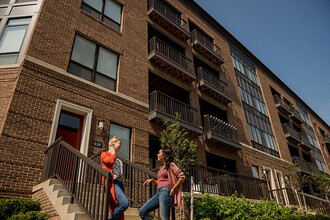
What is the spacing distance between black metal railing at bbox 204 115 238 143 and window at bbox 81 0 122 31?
7.84 meters

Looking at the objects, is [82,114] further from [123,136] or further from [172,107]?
[172,107]

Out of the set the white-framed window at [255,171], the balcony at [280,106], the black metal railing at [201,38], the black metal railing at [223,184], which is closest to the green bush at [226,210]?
the black metal railing at [223,184]

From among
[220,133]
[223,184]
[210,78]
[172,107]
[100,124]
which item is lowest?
[223,184]

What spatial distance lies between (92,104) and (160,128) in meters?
3.84

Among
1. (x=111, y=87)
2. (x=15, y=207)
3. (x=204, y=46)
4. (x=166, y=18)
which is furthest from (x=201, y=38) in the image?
(x=15, y=207)

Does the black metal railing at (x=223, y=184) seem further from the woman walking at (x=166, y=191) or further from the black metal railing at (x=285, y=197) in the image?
the woman walking at (x=166, y=191)

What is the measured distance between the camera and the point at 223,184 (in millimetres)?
11203

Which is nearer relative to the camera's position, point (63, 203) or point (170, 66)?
point (63, 203)

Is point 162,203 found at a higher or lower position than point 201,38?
lower

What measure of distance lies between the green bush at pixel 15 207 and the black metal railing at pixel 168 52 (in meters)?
9.78

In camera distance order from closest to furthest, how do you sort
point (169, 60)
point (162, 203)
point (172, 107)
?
1. point (162, 203)
2. point (172, 107)
3. point (169, 60)

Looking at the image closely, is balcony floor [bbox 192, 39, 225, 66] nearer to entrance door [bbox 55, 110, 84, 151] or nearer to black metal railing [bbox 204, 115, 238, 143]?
black metal railing [bbox 204, 115, 238, 143]

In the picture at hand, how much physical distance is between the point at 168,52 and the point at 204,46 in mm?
4680

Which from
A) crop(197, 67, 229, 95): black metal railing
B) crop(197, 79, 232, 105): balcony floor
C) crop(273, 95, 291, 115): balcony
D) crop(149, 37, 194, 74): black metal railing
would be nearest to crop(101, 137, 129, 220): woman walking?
crop(149, 37, 194, 74): black metal railing
